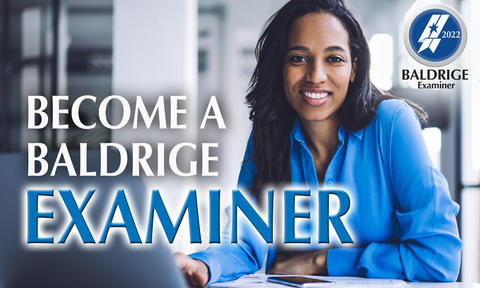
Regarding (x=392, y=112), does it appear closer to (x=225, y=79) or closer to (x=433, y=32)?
(x=433, y=32)

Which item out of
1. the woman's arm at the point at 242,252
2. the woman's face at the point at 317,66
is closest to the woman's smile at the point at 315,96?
the woman's face at the point at 317,66

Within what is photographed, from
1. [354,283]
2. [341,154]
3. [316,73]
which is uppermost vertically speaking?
[316,73]

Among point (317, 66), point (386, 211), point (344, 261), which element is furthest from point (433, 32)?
point (344, 261)

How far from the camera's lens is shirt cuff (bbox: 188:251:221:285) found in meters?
1.94

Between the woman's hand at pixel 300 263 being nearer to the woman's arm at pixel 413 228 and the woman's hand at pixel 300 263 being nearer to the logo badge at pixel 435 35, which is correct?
the woman's arm at pixel 413 228

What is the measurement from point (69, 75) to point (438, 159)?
244 cm

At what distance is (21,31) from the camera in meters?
3.50

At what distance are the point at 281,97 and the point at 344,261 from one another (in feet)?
2.49

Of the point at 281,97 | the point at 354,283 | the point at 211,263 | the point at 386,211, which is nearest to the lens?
the point at 354,283

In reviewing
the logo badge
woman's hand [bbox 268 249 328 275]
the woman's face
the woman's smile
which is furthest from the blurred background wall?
woman's hand [bbox 268 249 328 275]

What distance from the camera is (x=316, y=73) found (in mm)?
2193

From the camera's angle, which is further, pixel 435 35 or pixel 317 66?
pixel 435 35

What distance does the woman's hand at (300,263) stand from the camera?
7.02 ft

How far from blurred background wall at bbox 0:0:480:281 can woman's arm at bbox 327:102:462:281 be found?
13 cm
